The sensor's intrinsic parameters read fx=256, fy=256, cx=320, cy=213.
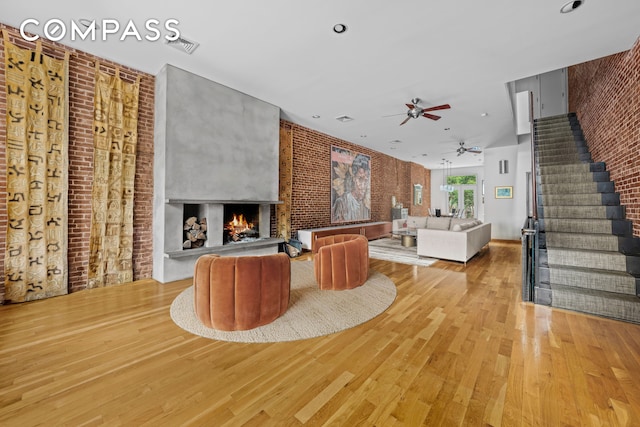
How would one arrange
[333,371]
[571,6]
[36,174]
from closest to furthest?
1. [333,371]
2. [571,6]
3. [36,174]

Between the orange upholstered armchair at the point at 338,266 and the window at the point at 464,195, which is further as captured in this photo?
the window at the point at 464,195

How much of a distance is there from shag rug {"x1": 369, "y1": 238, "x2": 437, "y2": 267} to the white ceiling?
3.09 meters

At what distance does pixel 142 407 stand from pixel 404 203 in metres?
11.1

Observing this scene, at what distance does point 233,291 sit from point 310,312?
85 cm

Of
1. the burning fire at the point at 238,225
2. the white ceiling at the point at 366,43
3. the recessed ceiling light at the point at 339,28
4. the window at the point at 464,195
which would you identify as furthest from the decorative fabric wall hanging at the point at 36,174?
the window at the point at 464,195

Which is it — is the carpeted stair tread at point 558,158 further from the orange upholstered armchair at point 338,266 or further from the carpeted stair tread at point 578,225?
the orange upholstered armchair at point 338,266

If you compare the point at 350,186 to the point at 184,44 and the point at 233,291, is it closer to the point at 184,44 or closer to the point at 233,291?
the point at 184,44

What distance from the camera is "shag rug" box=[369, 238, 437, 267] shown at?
16.8 feet

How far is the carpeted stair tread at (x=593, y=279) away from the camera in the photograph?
9.08ft

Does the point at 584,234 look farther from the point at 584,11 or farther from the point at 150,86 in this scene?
the point at 150,86

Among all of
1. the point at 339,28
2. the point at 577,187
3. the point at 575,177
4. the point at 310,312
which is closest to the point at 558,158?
the point at 575,177

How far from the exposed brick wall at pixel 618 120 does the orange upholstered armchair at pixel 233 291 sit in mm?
4611

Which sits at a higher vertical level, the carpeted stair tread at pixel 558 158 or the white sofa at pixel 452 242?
the carpeted stair tread at pixel 558 158

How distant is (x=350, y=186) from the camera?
26.4ft
